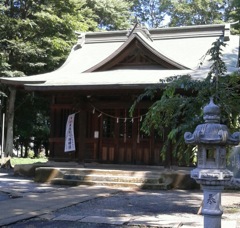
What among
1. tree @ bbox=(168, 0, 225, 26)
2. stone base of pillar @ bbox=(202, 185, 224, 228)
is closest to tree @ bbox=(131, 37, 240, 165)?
stone base of pillar @ bbox=(202, 185, 224, 228)

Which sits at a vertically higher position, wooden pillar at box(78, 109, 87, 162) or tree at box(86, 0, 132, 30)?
tree at box(86, 0, 132, 30)

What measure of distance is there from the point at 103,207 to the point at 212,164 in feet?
15.5

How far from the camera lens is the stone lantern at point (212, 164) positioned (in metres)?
4.73

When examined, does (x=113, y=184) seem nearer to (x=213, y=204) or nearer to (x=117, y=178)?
(x=117, y=178)

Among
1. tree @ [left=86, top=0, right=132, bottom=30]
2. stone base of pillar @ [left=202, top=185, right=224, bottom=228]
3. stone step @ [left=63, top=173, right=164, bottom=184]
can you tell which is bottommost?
stone step @ [left=63, top=173, right=164, bottom=184]

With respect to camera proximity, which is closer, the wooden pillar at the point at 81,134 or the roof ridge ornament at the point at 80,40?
the wooden pillar at the point at 81,134

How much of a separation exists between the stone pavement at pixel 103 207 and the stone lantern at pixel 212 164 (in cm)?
221

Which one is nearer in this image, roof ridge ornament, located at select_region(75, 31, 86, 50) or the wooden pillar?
the wooden pillar

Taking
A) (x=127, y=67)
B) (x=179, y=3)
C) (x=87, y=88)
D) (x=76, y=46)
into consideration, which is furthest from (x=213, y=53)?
(x=179, y=3)

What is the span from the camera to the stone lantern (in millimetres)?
4730

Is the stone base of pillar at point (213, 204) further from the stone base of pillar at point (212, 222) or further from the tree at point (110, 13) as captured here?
the tree at point (110, 13)

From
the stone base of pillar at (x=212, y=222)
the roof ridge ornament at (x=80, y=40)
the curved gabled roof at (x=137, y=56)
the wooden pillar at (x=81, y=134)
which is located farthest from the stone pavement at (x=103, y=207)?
the roof ridge ornament at (x=80, y=40)

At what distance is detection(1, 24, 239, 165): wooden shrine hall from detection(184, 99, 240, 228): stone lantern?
29.4 ft

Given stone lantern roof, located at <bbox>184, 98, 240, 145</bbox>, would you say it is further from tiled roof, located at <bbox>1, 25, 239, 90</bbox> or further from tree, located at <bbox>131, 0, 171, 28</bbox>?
tree, located at <bbox>131, 0, 171, 28</bbox>
